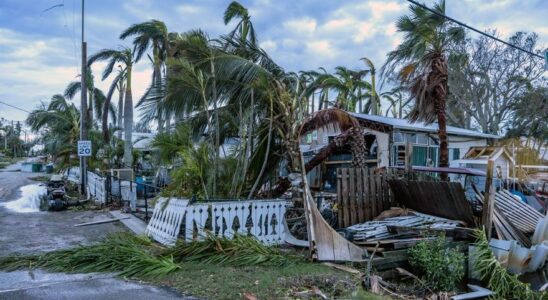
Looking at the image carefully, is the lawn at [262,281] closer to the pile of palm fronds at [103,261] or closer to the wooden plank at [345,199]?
the pile of palm fronds at [103,261]

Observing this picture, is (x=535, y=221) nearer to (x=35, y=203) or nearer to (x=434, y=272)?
(x=434, y=272)

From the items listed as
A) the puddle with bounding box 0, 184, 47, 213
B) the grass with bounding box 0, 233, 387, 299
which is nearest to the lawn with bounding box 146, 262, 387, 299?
the grass with bounding box 0, 233, 387, 299

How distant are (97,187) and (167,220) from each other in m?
9.02

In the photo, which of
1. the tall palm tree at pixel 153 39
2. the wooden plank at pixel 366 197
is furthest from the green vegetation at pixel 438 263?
the tall palm tree at pixel 153 39

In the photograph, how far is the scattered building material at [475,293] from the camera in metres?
6.32

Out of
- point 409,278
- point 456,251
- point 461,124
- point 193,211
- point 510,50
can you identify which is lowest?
point 409,278

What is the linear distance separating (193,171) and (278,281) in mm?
3944

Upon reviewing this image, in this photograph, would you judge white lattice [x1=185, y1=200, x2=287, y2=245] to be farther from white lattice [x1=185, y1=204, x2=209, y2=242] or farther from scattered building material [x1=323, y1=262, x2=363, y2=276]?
scattered building material [x1=323, y1=262, x2=363, y2=276]

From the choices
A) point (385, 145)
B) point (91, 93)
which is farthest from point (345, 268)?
point (91, 93)

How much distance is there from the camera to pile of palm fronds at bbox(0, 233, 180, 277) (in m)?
6.36

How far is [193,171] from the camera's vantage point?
912cm

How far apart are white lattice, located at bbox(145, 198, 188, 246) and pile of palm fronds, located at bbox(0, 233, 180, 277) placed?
2.53 ft

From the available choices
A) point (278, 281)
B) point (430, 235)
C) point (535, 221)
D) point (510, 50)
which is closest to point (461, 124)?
point (510, 50)

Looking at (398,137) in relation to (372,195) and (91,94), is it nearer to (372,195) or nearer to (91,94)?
(372,195)
